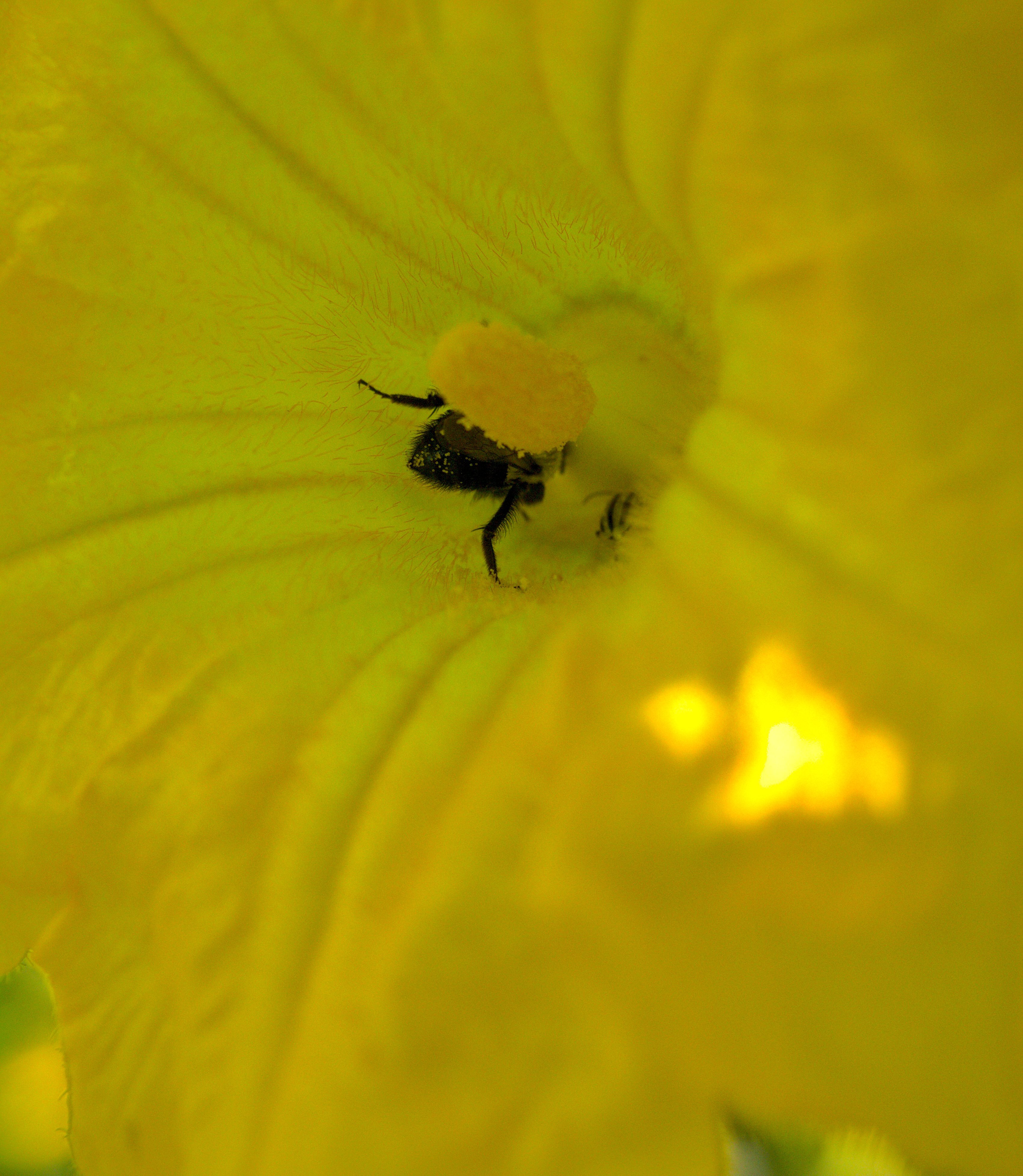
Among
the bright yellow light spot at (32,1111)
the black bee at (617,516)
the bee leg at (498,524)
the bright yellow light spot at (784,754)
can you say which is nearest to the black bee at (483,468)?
the bee leg at (498,524)

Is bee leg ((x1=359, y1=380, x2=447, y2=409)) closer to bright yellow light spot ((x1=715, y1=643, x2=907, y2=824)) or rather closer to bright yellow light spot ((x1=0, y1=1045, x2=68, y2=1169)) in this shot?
bright yellow light spot ((x1=715, y1=643, x2=907, y2=824))

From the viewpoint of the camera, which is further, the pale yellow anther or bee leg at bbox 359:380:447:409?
bee leg at bbox 359:380:447:409

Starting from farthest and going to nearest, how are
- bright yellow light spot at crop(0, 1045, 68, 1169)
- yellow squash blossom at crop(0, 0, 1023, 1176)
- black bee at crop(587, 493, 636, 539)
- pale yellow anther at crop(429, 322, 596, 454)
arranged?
bright yellow light spot at crop(0, 1045, 68, 1169) < black bee at crop(587, 493, 636, 539) < pale yellow anther at crop(429, 322, 596, 454) < yellow squash blossom at crop(0, 0, 1023, 1176)

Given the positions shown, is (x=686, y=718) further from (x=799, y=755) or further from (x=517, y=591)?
(x=517, y=591)

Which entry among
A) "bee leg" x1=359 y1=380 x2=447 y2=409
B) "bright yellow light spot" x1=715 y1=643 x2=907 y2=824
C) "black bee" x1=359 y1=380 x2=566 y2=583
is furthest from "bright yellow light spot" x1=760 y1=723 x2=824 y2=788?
"bee leg" x1=359 y1=380 x2=447 y2=409

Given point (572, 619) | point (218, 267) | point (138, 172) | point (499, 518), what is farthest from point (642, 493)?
point (138, 172)

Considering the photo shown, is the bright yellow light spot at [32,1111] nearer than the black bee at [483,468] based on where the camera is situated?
No

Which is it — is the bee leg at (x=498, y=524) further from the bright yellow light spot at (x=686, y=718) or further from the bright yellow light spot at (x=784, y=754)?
the bright yellow light spot at (x=784, y=754)

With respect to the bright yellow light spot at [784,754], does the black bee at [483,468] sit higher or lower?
higher
